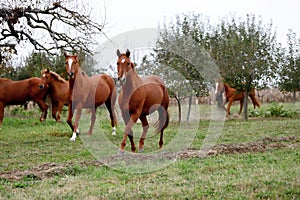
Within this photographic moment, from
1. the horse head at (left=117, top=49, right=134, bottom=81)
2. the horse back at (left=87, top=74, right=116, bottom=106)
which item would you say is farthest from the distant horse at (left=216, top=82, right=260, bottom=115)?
the horse head at (left=117, top=49, right=134, bottom=81)

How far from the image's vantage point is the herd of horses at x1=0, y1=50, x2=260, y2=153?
28.9 ft

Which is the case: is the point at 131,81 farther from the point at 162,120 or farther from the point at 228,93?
the point at 228,93

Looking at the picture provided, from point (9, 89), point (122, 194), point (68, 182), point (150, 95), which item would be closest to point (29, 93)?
point (9, 89)

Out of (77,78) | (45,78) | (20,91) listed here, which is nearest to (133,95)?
(77,78)

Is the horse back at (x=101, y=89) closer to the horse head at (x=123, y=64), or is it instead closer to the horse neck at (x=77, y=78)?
the horse neck at (x=77, y=78)

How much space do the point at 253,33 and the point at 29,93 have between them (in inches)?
426

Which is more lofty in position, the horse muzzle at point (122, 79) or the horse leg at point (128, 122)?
the horse muzzle at point (122, 79)

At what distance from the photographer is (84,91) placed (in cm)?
1205

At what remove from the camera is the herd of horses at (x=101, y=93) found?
8.80m

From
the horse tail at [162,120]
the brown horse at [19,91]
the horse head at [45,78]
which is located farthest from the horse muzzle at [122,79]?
the brown horse at [19,91]

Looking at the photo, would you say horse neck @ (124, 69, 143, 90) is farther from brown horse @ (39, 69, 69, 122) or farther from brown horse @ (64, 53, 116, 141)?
brown horse @ (39, 69, 69, 122)

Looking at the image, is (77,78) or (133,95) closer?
(133,95)

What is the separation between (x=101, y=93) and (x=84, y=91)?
3.36 ft

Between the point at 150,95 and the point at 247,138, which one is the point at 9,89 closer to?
the point at 150,95
